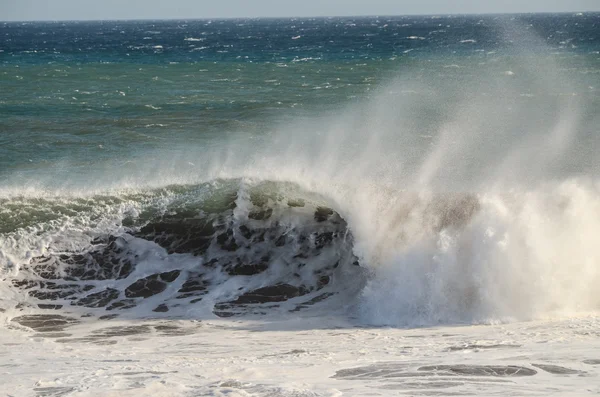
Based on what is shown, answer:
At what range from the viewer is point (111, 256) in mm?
13719

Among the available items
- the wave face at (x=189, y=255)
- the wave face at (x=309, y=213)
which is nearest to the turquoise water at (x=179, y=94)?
the wave face at (x=309, y=213)

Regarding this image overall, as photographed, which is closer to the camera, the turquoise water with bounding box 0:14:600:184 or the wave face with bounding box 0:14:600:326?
the wave face with bounding box 0:14:600:326

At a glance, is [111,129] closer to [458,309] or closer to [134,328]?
[134,328]

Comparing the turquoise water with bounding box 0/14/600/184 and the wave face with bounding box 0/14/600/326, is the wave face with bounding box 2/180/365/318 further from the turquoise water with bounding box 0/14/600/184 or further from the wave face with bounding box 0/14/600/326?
the turquoise water with bounding box 0/14/600/184

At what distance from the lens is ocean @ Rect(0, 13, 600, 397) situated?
8859 millimetres

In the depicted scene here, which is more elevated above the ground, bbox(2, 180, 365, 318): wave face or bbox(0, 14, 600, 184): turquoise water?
bbox(0, 14, 600, 184): turquoise water

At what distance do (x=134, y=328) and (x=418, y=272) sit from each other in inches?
156

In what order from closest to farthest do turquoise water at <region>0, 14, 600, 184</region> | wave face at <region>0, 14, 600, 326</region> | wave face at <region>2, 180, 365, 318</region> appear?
wave face at <region>0, 14, 600, 326</region>
wave face at <region>2, 180, 365, 318</region>
turquoise water at <region>0, 14, 600, 184</region>

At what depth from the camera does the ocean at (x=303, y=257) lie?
8.86m

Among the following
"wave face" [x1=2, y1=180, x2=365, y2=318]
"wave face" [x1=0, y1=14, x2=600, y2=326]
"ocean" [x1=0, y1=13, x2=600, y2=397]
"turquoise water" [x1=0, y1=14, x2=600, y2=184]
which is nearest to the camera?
"ocean" [x1=0, y1=13, x2=600, y2=397]

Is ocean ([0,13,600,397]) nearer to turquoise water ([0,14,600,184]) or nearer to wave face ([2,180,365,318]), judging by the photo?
wave face ([2,180,365,318])

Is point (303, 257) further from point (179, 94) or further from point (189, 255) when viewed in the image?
point (179, 94)

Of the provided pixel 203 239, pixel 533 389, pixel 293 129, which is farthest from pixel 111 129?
pixel 533 389

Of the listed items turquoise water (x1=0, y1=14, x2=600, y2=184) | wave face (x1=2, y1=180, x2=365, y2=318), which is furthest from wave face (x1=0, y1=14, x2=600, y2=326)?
turquoise water (x1=0, y1=14, x2=600, y2=184)
